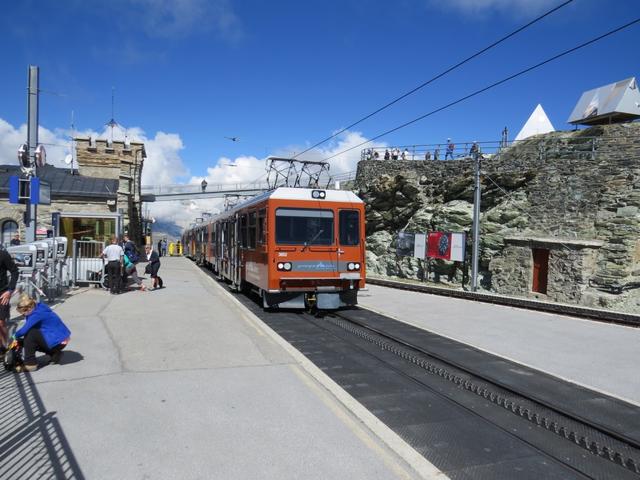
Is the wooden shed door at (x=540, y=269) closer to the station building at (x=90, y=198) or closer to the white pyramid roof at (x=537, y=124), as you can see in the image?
the station building at (x=90, y=198)

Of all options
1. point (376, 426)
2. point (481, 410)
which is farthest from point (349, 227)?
point (376, 426)

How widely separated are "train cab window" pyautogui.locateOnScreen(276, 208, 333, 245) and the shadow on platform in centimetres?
655

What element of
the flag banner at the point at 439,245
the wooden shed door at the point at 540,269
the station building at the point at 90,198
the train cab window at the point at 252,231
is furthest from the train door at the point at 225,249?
the wooden shed door at the point at 540,269

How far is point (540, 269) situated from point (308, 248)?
13601mm

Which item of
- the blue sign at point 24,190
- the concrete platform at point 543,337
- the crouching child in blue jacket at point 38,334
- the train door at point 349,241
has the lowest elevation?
the concrete platform at point 543,337

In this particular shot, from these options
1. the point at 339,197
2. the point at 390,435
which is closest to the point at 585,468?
the point at 390,435

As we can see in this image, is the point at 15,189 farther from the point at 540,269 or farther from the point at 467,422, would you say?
the point at 540,269

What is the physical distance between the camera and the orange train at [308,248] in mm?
10992

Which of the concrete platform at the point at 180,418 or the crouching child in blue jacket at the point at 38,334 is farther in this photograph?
the crouching child in blue jacket at the point at 38,334

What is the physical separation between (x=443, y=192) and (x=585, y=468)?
26020 millimetres

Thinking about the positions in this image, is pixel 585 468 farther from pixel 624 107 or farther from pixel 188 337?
pixel 624 107

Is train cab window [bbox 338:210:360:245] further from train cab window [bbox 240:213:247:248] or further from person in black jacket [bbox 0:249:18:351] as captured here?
person in black jacket [bbox 0:249:18:351]

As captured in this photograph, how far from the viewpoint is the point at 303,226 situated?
36.9ft

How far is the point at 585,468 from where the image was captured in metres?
3.98
